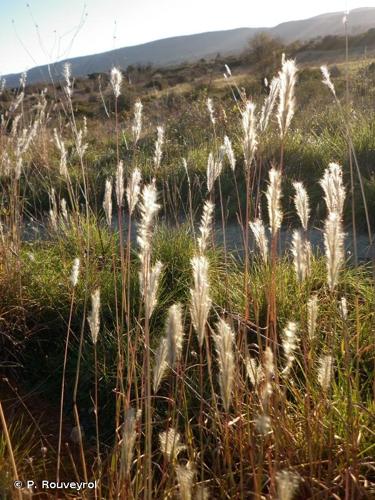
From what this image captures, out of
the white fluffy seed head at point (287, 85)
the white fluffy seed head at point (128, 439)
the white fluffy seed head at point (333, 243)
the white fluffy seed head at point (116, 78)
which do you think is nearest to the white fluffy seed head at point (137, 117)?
the white fluffy seed head at point (116, 78)

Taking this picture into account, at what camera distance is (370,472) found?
160 cm

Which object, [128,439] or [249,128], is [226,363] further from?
[249,128]

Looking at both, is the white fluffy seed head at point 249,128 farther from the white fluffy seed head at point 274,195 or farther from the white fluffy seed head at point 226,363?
the white fluffy seed head at point 226,363

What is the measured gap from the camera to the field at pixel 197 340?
1203 mm

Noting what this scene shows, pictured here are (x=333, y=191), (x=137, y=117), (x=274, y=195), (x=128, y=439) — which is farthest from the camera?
(x=137, y=117)

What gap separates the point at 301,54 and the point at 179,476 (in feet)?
123

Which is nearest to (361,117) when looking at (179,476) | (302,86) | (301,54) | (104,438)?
(104,438)

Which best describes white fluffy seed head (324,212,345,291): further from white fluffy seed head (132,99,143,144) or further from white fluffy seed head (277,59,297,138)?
white fluffy seed head (132,99,143,144)

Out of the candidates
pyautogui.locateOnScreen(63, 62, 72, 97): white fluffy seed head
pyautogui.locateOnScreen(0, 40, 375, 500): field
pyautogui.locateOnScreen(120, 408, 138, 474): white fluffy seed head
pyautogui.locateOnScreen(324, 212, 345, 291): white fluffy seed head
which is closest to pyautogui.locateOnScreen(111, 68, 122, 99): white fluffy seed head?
→ pyautogui.locateOnScreen(0, 40, 375, 500): field

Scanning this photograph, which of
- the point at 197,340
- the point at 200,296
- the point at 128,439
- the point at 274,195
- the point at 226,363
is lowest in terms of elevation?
the point at 197,340

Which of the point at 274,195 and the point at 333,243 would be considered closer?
the point at 333,243

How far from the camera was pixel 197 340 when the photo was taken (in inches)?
98.0

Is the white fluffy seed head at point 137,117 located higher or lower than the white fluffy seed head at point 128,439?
higher

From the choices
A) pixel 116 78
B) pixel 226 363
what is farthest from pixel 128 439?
pixel 116 78
